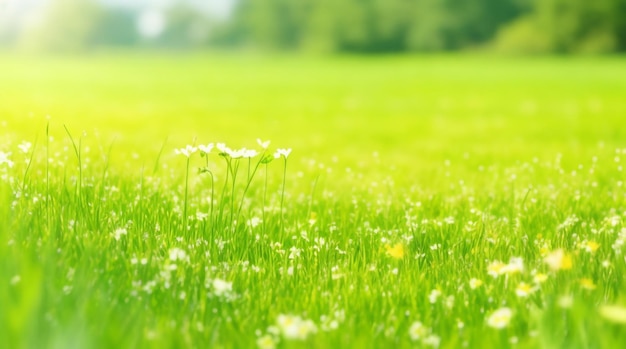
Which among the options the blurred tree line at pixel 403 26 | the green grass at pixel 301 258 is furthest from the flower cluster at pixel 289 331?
the blurred tree line at pixel 403 26

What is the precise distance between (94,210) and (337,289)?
1448 millimetres

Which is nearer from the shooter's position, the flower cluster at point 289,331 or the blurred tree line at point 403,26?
the flower cluster at point 289,331

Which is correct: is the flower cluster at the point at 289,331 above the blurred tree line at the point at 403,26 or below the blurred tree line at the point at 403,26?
below

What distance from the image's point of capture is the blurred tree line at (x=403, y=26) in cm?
6906

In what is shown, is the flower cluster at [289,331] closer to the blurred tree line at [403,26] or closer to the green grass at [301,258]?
the green grass at [301,258]

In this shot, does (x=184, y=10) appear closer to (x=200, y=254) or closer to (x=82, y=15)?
(x=82, y=15)

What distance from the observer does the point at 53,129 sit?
33.1 ft

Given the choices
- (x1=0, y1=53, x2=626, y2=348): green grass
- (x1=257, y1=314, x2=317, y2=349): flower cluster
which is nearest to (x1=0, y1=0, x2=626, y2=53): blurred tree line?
(x1=0, y1=53, x2=626, y2=348): green grass

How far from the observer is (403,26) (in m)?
75.2

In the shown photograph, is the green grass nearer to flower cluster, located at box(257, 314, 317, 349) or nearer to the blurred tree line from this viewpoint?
flower cluster, located at box(257, 314, 317, 349)

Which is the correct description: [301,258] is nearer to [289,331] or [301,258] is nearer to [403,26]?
[289,331]

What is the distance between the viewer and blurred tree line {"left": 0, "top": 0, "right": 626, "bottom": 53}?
6906 centimetres

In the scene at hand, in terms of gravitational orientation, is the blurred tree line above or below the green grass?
above

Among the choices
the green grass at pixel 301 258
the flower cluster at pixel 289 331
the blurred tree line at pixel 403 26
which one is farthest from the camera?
the blurred tree line at pixel 403 26
